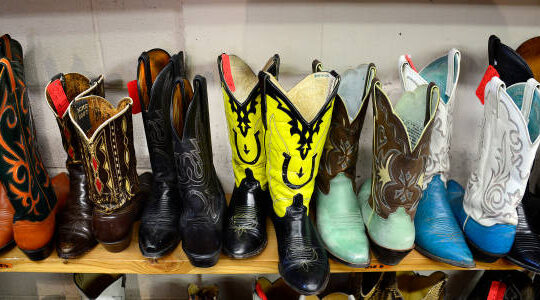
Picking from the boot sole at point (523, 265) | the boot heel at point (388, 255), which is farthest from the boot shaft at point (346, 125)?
the boot sole at point (523, 265)

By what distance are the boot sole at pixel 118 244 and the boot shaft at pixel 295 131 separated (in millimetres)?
427

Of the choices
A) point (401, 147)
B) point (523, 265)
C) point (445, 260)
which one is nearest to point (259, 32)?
point (401, 147)

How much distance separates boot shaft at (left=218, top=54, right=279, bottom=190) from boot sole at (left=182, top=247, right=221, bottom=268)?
0.87ft

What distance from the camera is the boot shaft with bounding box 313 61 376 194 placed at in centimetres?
103

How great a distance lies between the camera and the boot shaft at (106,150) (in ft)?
2.97

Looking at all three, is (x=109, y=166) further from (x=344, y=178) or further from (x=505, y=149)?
(x=505, y=149)

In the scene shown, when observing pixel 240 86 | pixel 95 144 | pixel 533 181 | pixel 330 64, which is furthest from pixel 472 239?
pixel 95 144

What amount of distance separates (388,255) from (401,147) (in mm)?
297

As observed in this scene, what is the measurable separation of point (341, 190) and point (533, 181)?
832mm

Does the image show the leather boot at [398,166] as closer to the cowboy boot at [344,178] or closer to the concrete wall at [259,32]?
the cowboy boot at [344,178]

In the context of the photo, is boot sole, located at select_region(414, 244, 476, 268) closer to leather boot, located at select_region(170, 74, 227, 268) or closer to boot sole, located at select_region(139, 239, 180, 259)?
leather boot, located at select_region(170, 74, 227, 268)

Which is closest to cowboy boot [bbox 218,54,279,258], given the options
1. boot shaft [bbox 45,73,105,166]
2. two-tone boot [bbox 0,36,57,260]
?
boot shaft [bbox 45,73,105,166]

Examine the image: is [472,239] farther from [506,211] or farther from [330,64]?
[330,64]

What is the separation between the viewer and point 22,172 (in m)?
0.94
